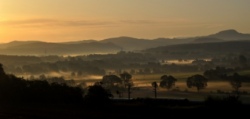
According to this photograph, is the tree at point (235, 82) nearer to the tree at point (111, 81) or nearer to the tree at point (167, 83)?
the tree at point (167, 83)

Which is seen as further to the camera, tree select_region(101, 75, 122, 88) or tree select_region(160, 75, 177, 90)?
tree select_region(101, 75, 122, 88)

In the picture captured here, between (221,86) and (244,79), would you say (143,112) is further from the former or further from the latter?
(244,79)

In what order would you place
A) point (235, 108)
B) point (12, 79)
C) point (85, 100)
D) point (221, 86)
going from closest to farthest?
point (235, 108)
point (85, 100)
point (12, 79)
point (221, 86)

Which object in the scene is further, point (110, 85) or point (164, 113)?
point (110, 85)

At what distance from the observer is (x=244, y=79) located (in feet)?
315

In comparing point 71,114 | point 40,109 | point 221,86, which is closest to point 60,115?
point 71,114

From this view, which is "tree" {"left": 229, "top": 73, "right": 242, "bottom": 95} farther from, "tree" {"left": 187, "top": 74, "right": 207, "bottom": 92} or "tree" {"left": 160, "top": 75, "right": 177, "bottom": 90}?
"tree" {"left": 160, "top": 75, "right": 177, "bottom": 90}

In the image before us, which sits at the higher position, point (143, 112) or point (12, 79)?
point (12, 79)

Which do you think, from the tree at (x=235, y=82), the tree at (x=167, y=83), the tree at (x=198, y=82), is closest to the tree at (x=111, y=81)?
the tree at (x=167, y=83)

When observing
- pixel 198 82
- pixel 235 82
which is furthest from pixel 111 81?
pixel 235 82

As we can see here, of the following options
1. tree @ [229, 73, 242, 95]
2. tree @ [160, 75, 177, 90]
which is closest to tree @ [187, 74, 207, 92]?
tree @ [160, 75, 177, 90]

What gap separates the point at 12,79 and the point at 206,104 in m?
25.5

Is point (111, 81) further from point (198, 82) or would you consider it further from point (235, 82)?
point (235, 82)

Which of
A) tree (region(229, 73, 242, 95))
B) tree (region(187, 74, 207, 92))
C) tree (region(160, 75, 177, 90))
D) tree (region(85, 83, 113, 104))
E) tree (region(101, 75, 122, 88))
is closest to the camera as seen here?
tree (region(85, 83, 113, 104))
